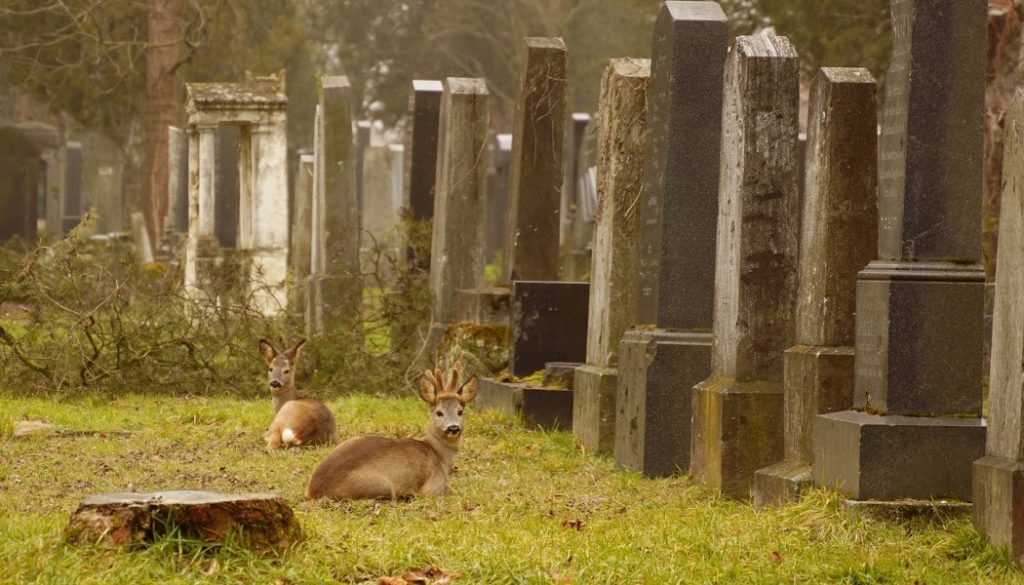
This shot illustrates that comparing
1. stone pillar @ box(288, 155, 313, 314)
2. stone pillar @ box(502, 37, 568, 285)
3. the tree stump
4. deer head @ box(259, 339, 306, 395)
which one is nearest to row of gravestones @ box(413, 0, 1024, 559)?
stone pillar @ box(502, 37, 568, 285)

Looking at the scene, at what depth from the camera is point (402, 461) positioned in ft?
28.9

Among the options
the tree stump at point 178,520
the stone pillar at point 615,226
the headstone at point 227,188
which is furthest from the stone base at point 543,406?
the headstone at point 227,188

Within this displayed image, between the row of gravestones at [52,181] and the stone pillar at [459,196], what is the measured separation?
339cm

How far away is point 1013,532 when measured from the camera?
6.82 metres

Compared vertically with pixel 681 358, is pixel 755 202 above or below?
above

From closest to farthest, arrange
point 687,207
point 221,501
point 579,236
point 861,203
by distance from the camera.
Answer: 1. point 221,501
2. point 861,203
3. point 687,207
4. point 579,236

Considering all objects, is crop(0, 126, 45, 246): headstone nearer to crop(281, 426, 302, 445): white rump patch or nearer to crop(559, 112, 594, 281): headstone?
crop(559, 112, 594, 281): headstone

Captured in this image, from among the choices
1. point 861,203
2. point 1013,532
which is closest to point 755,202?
point 861,203

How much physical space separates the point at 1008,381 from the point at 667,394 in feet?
10.6

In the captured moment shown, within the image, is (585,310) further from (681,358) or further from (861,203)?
(861,203)

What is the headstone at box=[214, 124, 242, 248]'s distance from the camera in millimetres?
22391

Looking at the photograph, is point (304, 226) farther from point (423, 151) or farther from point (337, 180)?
point (423, 151)

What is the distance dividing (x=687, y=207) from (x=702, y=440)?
1.49m

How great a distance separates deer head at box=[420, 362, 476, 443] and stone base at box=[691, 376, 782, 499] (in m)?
1.46
